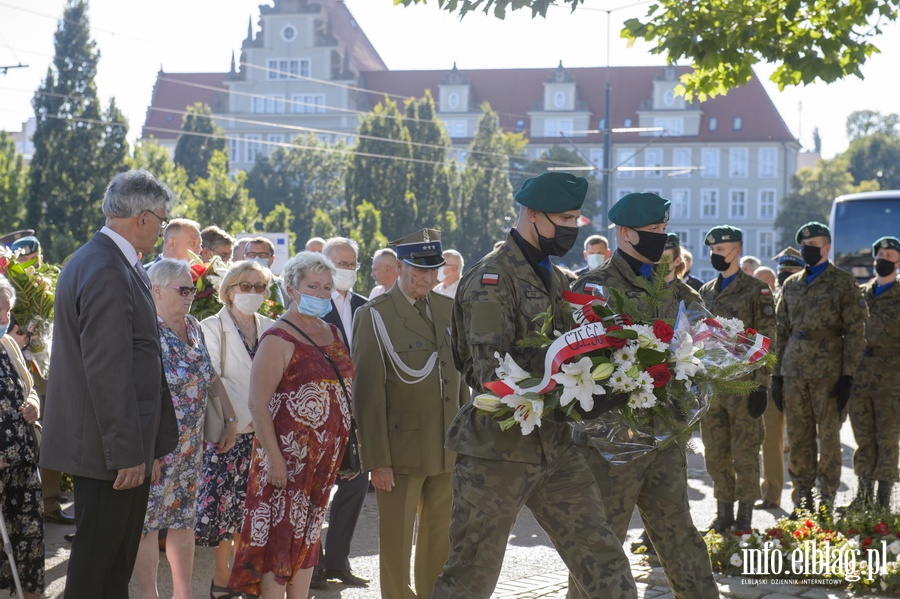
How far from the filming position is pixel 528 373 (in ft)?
15.0

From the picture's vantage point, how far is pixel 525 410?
14.8 ft

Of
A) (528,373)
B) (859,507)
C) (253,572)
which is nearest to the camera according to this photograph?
(528,373)

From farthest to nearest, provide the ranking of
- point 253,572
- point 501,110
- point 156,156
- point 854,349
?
1. point 501,110
2. point 156,156
3. point 854,349
4. point 253,572

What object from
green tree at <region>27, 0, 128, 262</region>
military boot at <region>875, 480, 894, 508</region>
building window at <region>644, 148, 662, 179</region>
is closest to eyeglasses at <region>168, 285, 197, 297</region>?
military boot at <region>875, 480, 894, 508</region>

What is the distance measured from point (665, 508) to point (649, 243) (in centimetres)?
133

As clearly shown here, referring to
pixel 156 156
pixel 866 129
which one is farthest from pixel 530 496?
pixel 866 129

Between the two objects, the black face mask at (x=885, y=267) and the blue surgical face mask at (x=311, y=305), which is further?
the black face mask at (x=885, y=267)

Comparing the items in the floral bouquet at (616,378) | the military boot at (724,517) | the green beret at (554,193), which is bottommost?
the military boot at (724,517)

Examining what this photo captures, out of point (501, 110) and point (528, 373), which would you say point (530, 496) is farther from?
point (501, 110)

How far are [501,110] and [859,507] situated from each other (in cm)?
9572

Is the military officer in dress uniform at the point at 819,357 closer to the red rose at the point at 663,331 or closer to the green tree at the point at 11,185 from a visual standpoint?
the red rose at the point at 663,331

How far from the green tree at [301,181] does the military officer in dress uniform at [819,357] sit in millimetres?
77815

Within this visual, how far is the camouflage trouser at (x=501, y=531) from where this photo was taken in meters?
4.86

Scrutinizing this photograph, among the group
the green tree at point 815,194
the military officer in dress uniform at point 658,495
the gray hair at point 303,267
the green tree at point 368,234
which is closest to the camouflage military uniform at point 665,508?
the military officer in dress uniform at point 658,495
